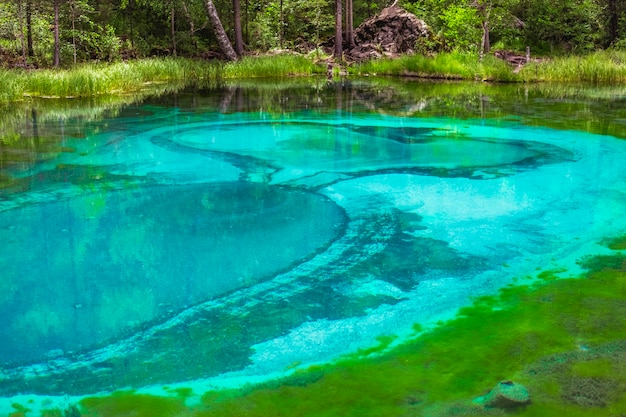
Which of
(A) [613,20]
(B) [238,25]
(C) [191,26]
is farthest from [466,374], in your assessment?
(A) [613,20]

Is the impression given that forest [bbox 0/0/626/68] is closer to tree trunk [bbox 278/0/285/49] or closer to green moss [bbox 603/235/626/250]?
tree trunk [bbox 278/0/285/49]

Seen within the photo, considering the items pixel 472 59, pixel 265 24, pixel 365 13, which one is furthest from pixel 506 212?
pixel 365 13

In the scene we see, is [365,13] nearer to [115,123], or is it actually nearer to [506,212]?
[115,123]

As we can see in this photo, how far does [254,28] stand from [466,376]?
21.4 metres

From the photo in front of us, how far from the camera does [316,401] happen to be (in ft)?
7.23

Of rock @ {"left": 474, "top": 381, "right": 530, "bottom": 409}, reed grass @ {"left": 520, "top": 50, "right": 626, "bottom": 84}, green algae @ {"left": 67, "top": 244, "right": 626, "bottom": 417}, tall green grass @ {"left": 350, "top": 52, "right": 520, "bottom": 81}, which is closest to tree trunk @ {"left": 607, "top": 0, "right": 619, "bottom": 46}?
reed grass @ {"left": 520, "top": 50, "right": 626, "bottom": 84}

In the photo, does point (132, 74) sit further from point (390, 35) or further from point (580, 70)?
point (580, 70)

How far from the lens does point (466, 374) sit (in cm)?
237

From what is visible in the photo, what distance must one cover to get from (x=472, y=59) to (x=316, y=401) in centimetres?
1555

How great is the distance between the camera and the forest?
17484mm

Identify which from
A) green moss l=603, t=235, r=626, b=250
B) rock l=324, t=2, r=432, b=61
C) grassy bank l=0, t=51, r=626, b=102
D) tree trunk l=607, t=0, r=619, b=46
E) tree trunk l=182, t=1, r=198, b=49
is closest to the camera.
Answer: green moss l=603, t=235, r=626, b=250

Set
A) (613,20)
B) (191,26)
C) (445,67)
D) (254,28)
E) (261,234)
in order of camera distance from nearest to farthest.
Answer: (261,234) < (445,67) < (191,26) < (613,20) < (254,28)

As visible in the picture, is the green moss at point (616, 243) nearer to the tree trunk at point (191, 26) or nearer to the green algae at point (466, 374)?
the green algae at point (466, 374)

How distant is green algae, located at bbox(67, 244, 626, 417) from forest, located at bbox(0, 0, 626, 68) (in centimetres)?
1477
